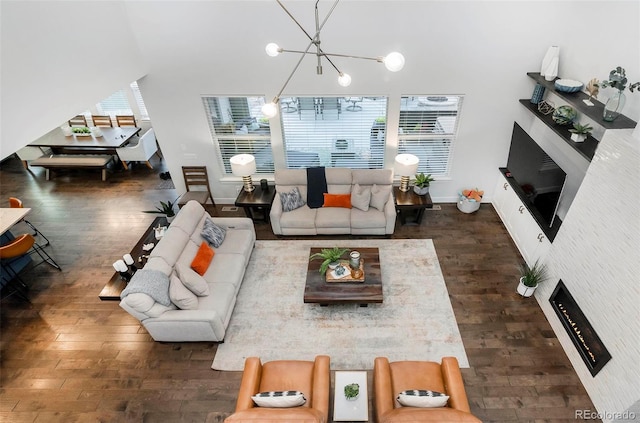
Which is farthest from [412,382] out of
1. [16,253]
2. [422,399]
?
[16,253]

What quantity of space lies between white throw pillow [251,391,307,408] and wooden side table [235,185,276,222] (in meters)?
3.46

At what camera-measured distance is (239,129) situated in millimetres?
6094

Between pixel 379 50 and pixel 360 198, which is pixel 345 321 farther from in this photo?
pixel 379 50

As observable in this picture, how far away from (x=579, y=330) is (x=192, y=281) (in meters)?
4.42

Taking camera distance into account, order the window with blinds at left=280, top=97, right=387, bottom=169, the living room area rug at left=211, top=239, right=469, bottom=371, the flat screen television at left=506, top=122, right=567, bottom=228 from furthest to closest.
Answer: the window with blinds at left=280, top=97, right=387, bottom=169
the flat screen television at left=506, top=122, right=567, bottom=228
the living room area rug at left=211, top=239, right=469, bottom=371

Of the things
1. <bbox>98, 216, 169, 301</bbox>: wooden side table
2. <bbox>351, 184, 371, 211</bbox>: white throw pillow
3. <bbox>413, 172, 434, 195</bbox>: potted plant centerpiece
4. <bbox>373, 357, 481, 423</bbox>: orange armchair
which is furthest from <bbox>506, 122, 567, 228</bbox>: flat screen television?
<bbox>98, 216, 169, 301</bbox>: wooden side table

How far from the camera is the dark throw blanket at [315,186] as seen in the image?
5848 mm

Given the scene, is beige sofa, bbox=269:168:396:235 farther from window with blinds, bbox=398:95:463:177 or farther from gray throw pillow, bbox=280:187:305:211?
window with blinds, bbox=398:95:463:177

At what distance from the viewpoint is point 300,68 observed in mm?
5320

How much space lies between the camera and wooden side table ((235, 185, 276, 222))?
595 centimetres

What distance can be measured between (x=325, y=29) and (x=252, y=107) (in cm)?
172

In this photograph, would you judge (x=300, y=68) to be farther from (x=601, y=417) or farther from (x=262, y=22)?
(x=601, y=417)

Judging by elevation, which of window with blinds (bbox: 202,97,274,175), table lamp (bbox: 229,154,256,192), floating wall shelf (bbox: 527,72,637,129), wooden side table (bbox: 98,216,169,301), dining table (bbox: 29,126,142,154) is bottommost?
wooden side table (bbox: 98,216,169,301)

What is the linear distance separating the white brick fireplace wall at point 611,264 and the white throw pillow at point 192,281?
4328 millimetres
